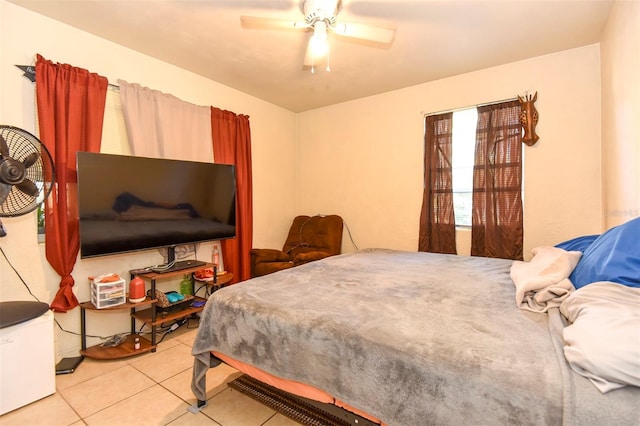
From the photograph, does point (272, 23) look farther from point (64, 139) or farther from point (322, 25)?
point (64, 139)

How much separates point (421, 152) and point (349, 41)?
5.23ft

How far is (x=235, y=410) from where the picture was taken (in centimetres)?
175

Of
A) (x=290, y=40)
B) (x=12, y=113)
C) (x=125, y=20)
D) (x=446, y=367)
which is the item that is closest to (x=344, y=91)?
(x=290, y=40)

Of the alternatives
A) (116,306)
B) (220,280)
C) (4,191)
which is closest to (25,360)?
(116,306)

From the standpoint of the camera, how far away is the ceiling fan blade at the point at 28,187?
1.89m

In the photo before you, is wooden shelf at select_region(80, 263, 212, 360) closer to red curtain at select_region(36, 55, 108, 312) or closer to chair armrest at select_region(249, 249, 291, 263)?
red curtain at select_region(36, 55, 108, 312)

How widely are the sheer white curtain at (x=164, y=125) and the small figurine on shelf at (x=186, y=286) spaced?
1.24 meters

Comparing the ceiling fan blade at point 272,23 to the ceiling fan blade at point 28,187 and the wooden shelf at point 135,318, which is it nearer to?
the ceiling fan blade at point 28,187

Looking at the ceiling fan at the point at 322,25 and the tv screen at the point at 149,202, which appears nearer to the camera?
the ceiling fan at the point at 322,25

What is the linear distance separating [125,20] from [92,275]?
81.0 inches

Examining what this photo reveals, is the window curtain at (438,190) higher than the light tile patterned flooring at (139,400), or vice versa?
the window curtain at (438,190)

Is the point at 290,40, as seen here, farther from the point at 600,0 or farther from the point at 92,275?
the point at 92,275

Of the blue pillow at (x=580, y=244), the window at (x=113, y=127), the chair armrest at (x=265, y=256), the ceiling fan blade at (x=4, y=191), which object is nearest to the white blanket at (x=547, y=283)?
the blue pillow at (x=580, y=244)

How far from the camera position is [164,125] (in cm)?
291
